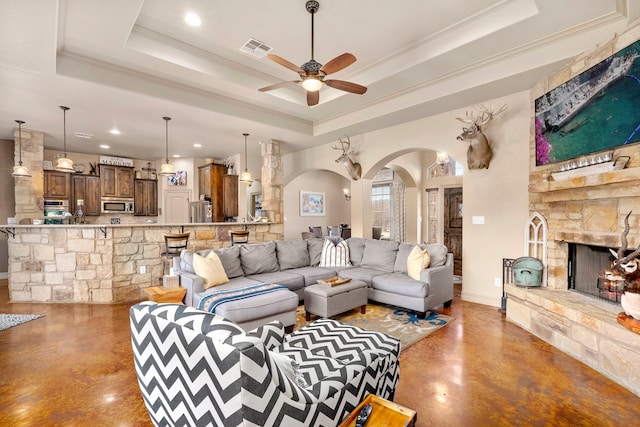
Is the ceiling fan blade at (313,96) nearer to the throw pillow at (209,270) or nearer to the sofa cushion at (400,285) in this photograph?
the throw pillow at (209,270)

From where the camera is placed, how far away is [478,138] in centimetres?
418

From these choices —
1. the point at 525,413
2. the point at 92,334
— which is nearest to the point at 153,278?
the point at 92,334

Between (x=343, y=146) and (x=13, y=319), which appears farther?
(x=343, y=146)

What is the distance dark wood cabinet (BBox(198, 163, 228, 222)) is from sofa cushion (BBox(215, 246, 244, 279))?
4.04 metres

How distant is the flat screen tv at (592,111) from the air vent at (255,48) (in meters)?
3.36

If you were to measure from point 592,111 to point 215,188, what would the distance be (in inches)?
293

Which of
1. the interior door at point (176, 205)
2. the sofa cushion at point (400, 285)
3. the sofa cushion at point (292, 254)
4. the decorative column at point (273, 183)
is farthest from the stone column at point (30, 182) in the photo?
the sofa cushion at point (400, 285)

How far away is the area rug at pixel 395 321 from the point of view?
3.31 m

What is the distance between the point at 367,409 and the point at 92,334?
11.2 ft

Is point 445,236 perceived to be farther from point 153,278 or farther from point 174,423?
point 174,423

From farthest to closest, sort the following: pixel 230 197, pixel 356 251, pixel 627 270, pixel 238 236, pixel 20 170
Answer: pixel 230 197 < pixel 238 236 < pixel 20 170 < pixel 356 251 < pixel 627 270

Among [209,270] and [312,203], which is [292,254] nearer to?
[209,270]

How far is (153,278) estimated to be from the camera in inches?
195

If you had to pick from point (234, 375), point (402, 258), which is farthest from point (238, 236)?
point (234, 375)
